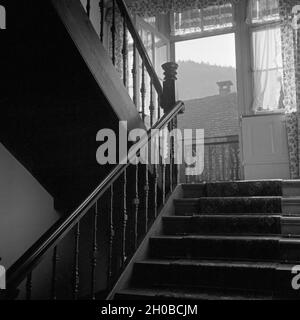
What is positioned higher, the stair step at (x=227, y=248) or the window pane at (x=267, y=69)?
the window pane at (x=267, y=69)

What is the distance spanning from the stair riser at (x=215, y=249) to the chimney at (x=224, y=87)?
6.51 metres

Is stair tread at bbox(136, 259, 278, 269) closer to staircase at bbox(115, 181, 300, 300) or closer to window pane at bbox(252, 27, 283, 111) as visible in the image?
staircase at bbox(115, 181, 300, 300)

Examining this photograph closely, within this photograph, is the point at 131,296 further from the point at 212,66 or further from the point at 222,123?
the point at 212,66

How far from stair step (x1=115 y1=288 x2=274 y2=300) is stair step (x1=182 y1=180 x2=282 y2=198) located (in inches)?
43.1

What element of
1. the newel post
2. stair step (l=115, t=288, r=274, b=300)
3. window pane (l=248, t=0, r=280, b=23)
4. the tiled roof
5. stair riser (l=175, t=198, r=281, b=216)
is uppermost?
window pane (l=248, t=0, r=280, b=23)

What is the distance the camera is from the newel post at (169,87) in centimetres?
352

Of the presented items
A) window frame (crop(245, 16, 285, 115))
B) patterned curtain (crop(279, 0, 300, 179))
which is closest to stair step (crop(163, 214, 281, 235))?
patterned curtain (crop(279, 0, 300, 179))

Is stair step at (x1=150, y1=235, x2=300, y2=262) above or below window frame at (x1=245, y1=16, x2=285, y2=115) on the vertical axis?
below

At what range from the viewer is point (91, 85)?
8.09ft

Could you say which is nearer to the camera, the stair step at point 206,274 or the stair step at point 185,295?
the stair step at point 185,295

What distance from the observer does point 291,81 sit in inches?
184

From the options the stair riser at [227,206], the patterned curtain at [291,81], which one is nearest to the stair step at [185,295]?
the stair riser at [227,206]

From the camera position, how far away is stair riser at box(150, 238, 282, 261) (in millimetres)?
2438

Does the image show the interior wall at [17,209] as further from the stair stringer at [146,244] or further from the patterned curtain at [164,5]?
the patterned curtain at [164,5]
